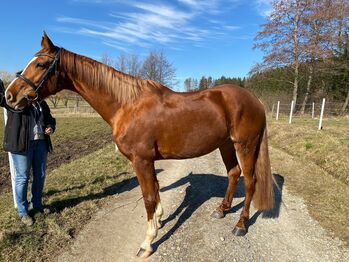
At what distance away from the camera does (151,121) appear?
3484 millimetres

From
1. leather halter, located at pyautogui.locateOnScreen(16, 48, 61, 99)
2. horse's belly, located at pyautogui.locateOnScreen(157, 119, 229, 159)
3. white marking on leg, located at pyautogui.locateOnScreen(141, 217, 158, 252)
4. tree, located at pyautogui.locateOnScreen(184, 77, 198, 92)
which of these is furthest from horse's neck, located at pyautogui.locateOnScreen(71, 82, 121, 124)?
tree, located at pyautogui.locateOnScreen(184, 77, 198, 92)

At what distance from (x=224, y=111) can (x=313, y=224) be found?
7.22 ft

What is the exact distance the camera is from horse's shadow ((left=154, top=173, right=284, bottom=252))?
4.41 metres

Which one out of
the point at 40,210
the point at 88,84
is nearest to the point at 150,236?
the point at 40,210

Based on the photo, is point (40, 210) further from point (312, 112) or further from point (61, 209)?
point (312, 112)

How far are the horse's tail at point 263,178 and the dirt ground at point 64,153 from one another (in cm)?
506

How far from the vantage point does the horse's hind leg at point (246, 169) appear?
13.1 ft

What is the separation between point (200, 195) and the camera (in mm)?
5352

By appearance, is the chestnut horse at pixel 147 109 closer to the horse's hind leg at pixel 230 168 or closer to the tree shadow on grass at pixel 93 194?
the horse's hind leg at pixel 230 168

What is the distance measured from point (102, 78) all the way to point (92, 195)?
2556mm

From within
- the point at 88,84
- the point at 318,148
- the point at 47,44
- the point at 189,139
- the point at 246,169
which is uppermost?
the point at 47,44

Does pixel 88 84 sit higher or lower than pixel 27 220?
higher

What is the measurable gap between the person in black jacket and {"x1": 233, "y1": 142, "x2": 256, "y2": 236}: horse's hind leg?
9.09ft

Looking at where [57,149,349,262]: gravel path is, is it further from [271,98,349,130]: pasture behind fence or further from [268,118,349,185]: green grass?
[271,98,349,130]: pasture behind fence
